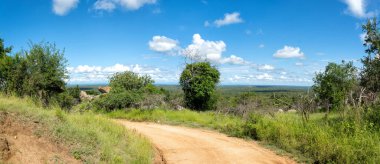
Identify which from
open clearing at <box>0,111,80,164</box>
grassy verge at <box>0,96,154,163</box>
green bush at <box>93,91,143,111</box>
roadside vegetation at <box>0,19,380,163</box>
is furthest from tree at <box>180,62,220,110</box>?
open clearing at <box>0,111,80,164</box>

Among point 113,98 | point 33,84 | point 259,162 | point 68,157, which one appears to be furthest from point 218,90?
point 68,157

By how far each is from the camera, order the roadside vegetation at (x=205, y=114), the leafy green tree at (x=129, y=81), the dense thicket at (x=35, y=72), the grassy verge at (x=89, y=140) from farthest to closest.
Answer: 1. the leafy green tree at (x=129, y=81)
2. the dense thicket at (x=35, y=72)
3. the roadside vegetation at (x=205, y=114)
4. the grassy verge at (x=89, y=140)

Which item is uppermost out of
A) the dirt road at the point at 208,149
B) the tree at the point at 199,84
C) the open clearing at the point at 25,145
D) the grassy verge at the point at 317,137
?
the tree at the point at 199,84

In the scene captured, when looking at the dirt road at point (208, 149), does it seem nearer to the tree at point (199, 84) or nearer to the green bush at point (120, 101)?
the green bush at point (120, 101)

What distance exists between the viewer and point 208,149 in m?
11.8

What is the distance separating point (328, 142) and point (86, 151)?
7210 mm

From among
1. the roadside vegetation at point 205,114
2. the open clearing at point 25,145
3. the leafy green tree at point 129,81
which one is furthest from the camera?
the leafy green tree at point 129,81

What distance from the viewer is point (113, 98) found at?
81.1 ft

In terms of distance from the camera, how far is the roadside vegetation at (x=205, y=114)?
Answer: 9.95 m

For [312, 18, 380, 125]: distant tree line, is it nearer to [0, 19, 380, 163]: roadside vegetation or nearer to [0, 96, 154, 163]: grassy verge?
[0, 19, 380, 163]: roadside vegetation

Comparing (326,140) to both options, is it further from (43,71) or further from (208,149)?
(43,71)

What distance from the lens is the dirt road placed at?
10.5 m

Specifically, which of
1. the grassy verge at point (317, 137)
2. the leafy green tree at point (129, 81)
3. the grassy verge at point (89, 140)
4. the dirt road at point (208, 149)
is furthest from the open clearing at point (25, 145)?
the leafy green tree at point (129, 81)

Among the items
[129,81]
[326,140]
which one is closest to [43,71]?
[129,81]
